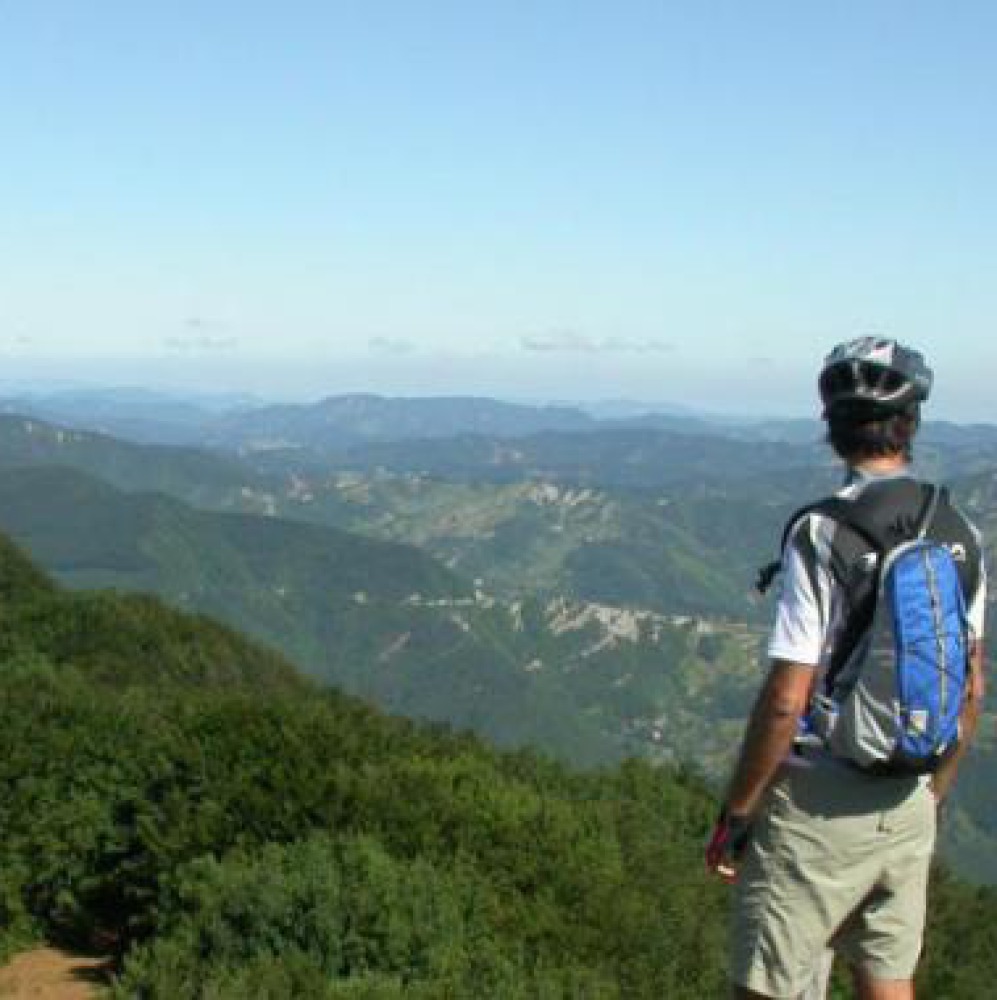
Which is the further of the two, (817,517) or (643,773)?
(643,773)

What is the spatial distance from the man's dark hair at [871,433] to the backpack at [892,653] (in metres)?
0.30

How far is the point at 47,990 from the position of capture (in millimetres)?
13320

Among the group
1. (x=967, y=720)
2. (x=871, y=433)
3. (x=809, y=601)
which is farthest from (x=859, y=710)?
(x=871, y=433)

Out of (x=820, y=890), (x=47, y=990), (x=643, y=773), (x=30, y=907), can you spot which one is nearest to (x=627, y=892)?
(x=47, y=990)

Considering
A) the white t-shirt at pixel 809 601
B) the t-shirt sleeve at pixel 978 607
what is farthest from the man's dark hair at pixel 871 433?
the t-shirt sleeve at pixel 978 607

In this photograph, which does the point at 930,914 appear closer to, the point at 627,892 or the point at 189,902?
the point at 627,892

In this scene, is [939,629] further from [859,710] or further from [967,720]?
[967,720]

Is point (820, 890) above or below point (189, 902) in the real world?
above

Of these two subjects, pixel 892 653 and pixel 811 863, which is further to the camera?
pixel 811 863

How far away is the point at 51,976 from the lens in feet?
45.7

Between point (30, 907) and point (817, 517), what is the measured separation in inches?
543

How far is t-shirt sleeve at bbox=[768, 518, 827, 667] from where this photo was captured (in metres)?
4.93

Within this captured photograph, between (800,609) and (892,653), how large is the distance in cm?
38

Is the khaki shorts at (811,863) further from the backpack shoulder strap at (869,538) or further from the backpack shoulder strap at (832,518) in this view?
the backpack shoulder strap at (832,518)
